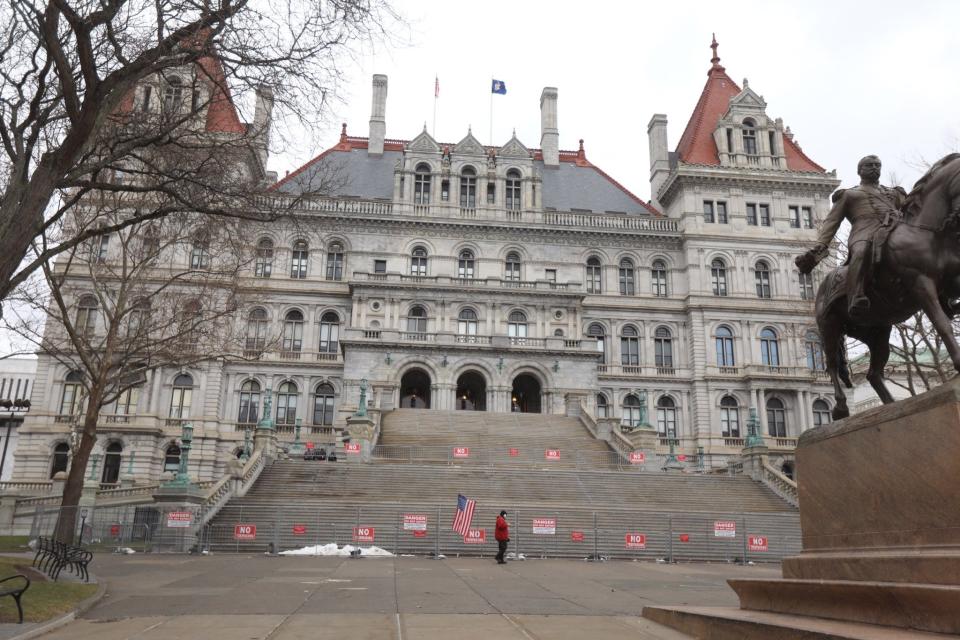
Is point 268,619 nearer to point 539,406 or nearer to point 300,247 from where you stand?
point 539,406

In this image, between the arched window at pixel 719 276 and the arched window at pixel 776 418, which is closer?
the arched window at pixel 776 418

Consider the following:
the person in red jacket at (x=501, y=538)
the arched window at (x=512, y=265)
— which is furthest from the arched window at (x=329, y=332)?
the person in red jacket at (x=501, y=538)

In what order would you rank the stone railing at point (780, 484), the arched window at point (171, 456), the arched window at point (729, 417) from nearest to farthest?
the stone railing at point (780, 484) → the arched window at point (171, 456) → the arched window at point (729, 417)

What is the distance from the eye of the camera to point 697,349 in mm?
45969

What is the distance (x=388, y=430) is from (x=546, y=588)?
890 inches

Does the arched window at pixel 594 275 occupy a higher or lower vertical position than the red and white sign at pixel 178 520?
higher

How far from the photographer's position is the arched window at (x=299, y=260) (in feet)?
154

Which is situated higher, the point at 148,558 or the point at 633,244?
the point at 633,244

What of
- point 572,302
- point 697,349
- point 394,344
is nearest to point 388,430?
point 394,344

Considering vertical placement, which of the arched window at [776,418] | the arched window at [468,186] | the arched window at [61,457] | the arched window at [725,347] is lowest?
the arched window at [61,457]

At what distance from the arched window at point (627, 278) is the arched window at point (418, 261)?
13.7 m

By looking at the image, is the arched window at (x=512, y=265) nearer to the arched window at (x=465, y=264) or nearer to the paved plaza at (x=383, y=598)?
the arched window at (x=465, y=264)

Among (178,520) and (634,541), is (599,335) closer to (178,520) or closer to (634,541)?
(634,541)

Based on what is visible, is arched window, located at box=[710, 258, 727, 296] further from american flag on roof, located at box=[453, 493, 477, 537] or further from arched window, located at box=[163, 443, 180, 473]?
arched window, located at box=[163, 443, 180, 473]
